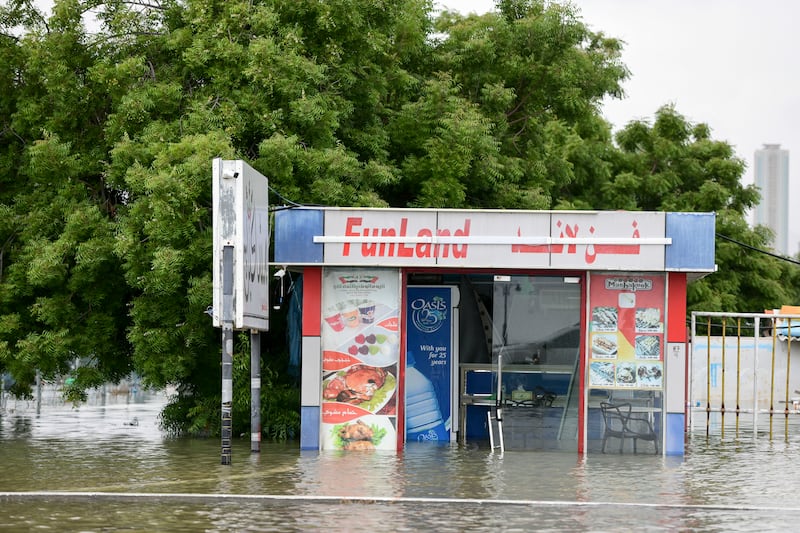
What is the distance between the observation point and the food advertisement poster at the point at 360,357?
21.4m

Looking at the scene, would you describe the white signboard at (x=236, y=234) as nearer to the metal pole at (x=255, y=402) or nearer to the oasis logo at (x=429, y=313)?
the metal pole at (x=255, y=402)

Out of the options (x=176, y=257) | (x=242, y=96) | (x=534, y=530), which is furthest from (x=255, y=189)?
(x=534, y=530)

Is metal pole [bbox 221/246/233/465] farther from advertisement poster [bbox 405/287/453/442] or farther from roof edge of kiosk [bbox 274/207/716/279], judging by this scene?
advertisement poster [bbox 405/287/453/442]

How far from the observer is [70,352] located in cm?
2638

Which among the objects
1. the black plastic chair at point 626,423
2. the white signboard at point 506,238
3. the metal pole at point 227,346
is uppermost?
the white signboard at point 506,238

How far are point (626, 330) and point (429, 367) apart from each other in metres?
3.76

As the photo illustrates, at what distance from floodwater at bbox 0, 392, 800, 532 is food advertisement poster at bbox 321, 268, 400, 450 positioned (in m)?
0.67

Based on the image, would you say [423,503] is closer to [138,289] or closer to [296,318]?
[296,318]

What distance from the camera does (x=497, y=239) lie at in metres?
21.0

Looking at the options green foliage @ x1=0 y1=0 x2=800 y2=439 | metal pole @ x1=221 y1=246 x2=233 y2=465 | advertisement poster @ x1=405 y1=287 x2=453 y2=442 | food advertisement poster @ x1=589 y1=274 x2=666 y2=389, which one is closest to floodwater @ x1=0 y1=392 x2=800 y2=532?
metal pole @ x1=221 y1=246 x2=233 y2=465

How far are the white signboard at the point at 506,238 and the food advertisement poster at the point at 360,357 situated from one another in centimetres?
61

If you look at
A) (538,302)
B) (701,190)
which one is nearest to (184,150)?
(538,302)

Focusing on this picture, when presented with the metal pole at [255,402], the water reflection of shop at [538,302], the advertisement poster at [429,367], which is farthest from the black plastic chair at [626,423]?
the metal pole at [255,402]

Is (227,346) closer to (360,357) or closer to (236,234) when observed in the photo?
(236,234)
